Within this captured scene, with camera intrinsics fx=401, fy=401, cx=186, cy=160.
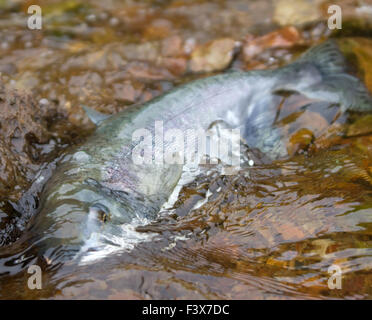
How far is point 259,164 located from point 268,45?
2591 millimetres

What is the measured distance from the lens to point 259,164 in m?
3.94

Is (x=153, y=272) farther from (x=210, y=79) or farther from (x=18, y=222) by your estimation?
(x=210, y=79)

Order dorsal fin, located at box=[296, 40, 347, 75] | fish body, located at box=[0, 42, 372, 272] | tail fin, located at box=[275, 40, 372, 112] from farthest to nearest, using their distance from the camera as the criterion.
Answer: dorsal fin, located at box=[296, 40, 347, 75] < tail fin, located at box=[275, 40, 372, 112] < fish body, located at box=[0, 42, 372, 272]

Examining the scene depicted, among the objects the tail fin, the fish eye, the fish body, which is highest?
the tail fin

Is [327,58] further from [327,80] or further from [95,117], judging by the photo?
[95,117]

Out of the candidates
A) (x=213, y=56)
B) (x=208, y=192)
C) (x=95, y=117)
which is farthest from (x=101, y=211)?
(x=213, y=56)

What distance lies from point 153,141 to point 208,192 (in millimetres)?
668

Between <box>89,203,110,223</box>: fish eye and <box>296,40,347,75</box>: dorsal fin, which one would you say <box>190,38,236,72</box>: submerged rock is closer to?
<box>296,40,347,75</box>: dorsal fin

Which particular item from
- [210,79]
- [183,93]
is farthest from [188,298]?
[210,79]

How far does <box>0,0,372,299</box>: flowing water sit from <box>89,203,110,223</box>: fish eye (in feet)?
0.64

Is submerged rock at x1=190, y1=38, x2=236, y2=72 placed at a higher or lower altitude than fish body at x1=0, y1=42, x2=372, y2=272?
higher

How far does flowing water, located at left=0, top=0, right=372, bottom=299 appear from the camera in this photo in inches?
97.0

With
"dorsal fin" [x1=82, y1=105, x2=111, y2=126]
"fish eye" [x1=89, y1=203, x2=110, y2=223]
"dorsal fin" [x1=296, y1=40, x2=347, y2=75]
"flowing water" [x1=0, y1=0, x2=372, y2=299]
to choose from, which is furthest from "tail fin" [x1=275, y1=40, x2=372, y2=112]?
"fish eye" [x1=89, y1=203, x2=110, y2=223]

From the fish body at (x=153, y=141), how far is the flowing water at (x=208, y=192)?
12 cm
